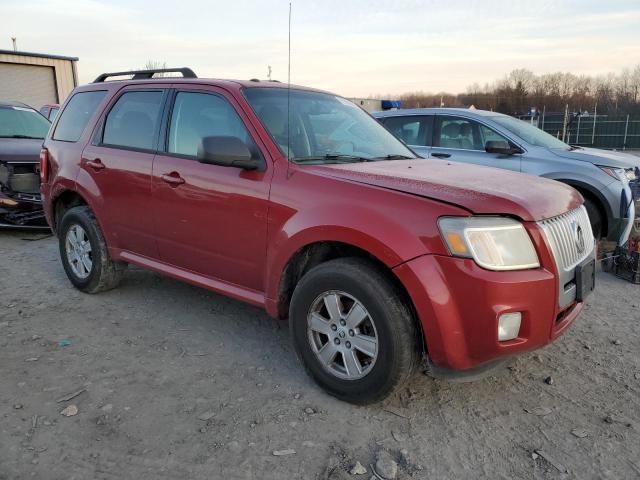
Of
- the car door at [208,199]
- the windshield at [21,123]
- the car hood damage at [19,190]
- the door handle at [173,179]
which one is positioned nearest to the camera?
the car door at [208,199]

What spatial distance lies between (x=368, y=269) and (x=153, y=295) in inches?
107

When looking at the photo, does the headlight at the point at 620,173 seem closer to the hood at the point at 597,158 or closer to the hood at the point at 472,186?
the hood at the point at 597,158

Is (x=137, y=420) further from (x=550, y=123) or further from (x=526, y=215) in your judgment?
(x=550, y=123)

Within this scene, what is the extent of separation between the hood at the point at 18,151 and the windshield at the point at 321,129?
191 inches

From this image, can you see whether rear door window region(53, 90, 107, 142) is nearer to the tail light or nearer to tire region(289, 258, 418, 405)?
the tail light

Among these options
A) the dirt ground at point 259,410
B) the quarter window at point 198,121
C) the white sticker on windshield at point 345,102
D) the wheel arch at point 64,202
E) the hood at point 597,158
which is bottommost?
the dirt ground at point 259,410

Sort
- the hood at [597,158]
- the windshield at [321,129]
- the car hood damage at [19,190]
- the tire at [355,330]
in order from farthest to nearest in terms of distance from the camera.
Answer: the car hood damage at [19,190] → the hood at [597,158] → the windshield at [321,129] → the tire at [355,330]

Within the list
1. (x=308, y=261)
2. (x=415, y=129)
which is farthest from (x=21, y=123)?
(x=308, y=261)

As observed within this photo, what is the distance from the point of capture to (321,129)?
3.68 metres

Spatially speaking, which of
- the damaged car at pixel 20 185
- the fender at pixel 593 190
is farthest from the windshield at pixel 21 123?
the fender at pixel 593 190

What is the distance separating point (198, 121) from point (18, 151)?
471 cm

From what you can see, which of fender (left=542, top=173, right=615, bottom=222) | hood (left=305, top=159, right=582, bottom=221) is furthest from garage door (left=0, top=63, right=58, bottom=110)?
hood (left=305, top=159, right=582, bottom=221)

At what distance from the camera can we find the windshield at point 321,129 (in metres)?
3.38

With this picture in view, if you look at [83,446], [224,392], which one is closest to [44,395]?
[83,446]
